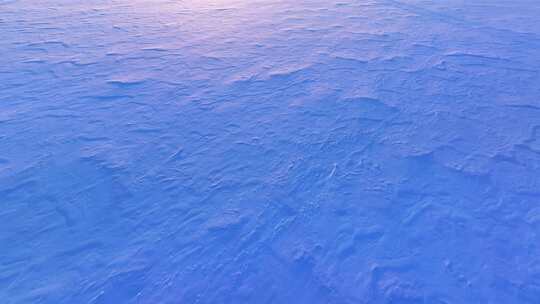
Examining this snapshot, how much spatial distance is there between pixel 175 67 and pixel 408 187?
6.74 feet

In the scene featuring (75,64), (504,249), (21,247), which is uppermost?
(75,64)

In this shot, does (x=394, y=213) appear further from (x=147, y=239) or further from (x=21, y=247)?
(x=21, y=247)

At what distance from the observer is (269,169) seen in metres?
2.04

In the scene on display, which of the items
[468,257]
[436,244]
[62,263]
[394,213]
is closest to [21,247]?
[62,263]

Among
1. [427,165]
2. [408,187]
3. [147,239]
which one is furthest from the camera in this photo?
[427,165]

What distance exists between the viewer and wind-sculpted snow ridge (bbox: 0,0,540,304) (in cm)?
151

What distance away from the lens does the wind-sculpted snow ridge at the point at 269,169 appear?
4.96 feet

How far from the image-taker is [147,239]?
1.65 meters

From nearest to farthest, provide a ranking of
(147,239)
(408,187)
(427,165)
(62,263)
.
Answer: (62,263)
(147,239)
(408,187)
(427,165)

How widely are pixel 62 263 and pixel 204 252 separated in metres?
0.54

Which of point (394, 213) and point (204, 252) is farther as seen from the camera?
point (394, 213)

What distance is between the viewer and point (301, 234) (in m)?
1.68

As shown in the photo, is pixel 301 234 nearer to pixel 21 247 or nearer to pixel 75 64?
pixel 21 247

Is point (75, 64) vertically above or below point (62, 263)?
above
